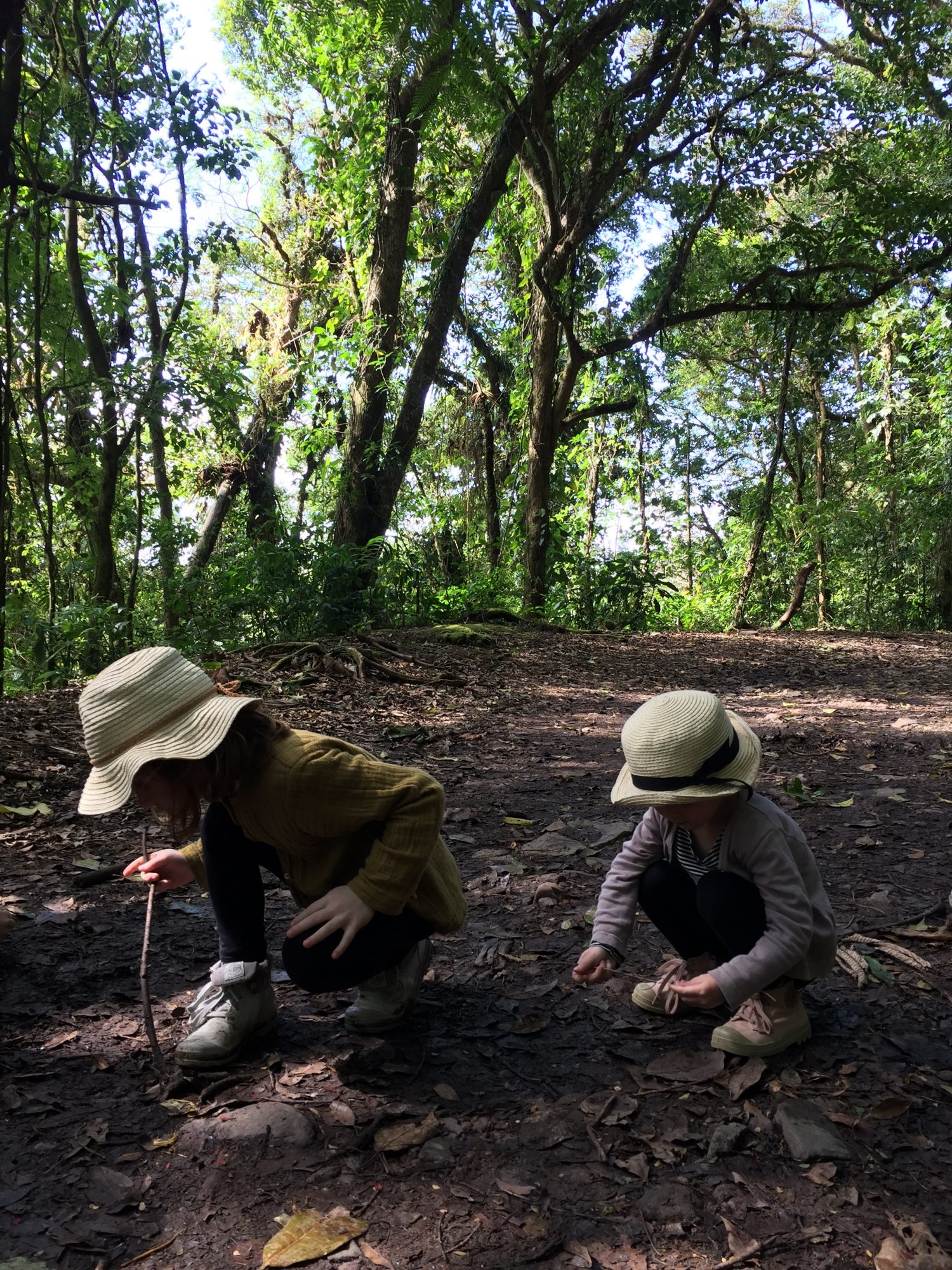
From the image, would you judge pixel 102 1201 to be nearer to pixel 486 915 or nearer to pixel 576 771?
pixel 486 915

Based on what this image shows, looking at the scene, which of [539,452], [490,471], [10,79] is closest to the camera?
[10,79]

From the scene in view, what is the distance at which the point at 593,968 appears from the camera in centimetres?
195

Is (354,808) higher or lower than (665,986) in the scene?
higher

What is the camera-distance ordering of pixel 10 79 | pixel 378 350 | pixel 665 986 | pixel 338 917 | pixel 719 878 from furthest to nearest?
pixel 378 350
pixel 10 79
pixel 665 986
pixel 719 878
pixel 338 917

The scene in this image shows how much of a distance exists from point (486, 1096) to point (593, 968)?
1.15 feet

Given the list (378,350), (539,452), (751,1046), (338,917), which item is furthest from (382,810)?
(539,452)

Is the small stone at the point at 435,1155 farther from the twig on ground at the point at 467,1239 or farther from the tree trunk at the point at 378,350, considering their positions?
the tree trunk at the point at 378,350

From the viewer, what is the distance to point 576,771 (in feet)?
15.1

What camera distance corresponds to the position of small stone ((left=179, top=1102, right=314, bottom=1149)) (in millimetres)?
1695

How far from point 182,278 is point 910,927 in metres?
8.43

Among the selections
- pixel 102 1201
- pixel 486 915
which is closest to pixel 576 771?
pixel 486 915

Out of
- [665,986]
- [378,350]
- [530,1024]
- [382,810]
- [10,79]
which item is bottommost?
[530,1024]

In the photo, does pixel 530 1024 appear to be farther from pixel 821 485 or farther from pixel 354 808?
pixel 821 485

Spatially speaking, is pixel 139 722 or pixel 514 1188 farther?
pixel 139 722
